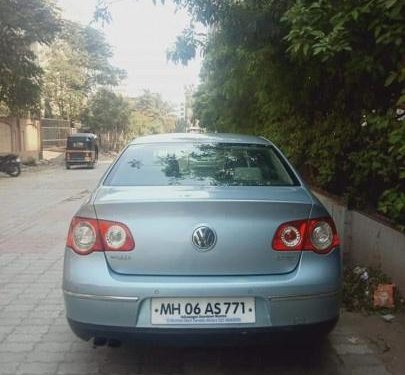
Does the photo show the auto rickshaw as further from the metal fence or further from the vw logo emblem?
the vw logo emblem

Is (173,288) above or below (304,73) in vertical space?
below

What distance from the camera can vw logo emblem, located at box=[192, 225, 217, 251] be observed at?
3.01 m

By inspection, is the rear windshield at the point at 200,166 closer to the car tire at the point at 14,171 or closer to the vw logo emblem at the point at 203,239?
the vw logo emblem at the point at 203,239

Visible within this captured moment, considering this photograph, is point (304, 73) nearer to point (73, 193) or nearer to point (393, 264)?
point (393, 264)

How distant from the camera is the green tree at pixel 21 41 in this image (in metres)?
21.3

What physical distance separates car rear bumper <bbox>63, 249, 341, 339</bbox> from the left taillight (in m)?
0.09

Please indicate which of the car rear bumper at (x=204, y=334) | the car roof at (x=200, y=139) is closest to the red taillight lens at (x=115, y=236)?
the car rear bumper at (x=204, y=334)

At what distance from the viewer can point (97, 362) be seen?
355cm

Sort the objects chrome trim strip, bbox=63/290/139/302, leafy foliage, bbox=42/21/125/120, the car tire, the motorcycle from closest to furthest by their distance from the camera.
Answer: chrome trim strip, bbox=63/290/139/302, the motorcycle, the car tire, leafy foliage, bbox=42/21/125/120

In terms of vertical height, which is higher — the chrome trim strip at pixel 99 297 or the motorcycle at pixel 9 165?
the chrome trim strip at pixel 99 297

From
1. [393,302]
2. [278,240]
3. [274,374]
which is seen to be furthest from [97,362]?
[393,302]

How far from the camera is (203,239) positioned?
3010 mm

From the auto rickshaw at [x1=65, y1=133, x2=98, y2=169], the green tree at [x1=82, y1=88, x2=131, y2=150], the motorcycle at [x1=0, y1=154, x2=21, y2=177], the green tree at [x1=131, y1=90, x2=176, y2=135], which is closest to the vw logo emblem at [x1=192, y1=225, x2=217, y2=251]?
the motorcycle at [x1=0, y1=154, x2=21, y2=177]

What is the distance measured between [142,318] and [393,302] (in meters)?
2.47
